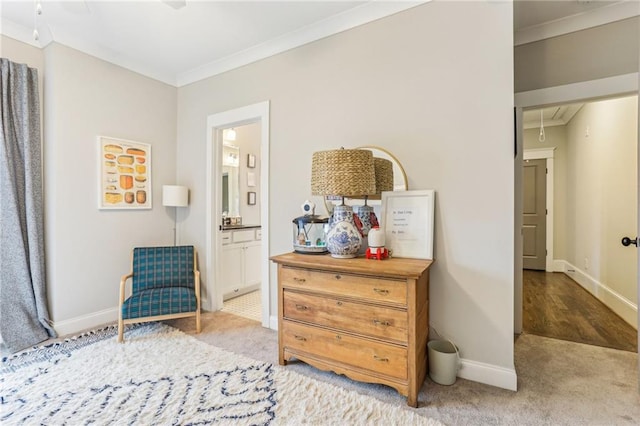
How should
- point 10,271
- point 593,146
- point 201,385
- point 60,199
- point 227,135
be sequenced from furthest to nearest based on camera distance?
1. point 227,135
2. point 593,146
3. point 60,199
4. point 10,271
5. point 201,385

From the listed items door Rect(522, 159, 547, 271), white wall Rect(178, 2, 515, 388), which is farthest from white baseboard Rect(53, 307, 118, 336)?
door Rect(522, 159, 547, 271)

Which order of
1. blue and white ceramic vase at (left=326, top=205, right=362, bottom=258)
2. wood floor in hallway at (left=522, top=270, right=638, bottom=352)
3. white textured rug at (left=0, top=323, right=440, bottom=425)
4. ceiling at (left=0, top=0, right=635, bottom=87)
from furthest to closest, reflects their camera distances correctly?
wood floor in hallway at (left=522, top=270, right=638, bottom=352) → ceiling at (left=0, top=0, right=635, bottom=87) → blue and white ceramic vase at (left=326, top=205, right=362, bottom=258) → white textured rug at (left=0, top=323, right=440, bottom=425)

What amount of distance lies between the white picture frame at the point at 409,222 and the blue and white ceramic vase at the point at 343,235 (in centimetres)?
29

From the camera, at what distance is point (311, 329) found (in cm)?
208

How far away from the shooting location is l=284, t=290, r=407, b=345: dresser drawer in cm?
178

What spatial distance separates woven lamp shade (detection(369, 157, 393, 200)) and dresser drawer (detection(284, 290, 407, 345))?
0.83 meters

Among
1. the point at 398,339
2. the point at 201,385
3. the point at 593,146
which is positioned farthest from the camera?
the point at 593,146

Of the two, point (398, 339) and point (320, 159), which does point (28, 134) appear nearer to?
point (320, 159)

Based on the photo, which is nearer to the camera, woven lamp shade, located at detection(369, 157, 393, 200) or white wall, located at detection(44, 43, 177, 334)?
woven lamp shade, located at detection(369, 157, 393, 200)

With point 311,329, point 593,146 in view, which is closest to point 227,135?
point 311,329

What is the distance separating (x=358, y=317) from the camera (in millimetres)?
1897

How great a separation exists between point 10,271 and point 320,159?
2792mm

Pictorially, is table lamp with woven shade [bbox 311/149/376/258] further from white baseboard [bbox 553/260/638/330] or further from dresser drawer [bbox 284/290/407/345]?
white baseboard [bbox 553/260/638/330]

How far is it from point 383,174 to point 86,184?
9.23ft
